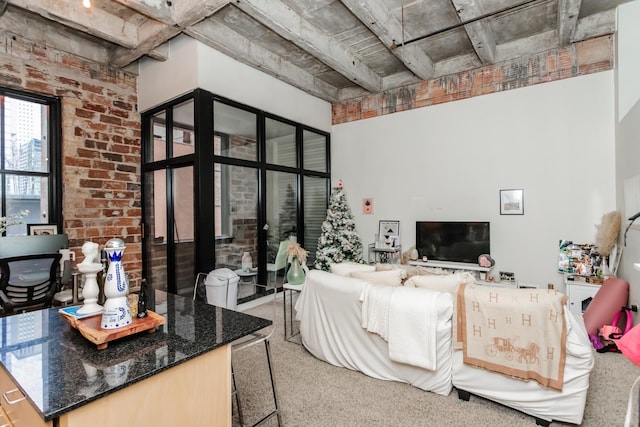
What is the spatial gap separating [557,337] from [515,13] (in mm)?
3519

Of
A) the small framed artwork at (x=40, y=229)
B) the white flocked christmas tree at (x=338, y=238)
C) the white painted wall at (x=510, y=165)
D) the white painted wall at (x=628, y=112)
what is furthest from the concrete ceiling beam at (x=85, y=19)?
the white painted wall at (x=628, y=112)

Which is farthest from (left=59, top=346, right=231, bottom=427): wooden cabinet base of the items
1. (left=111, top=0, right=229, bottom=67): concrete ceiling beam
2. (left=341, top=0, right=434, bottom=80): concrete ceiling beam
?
(left=341, top=0, right=434, bottom=80): concrete ceiling beam

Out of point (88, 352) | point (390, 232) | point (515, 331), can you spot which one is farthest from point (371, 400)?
point (390, 232)

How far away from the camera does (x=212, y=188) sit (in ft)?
13.0

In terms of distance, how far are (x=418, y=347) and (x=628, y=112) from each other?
3.28 m

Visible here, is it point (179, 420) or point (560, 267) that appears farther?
point (560, 267)

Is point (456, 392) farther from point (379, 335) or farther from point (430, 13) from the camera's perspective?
point (430, 13)

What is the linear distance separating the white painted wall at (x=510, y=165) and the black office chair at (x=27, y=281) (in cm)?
423

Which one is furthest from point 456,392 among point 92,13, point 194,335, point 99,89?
point 99,89

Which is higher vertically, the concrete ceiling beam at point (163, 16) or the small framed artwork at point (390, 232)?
the concrete ceiling beam at point (163, 16)

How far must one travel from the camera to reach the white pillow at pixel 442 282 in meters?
2.43

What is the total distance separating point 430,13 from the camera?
3646 millimetres

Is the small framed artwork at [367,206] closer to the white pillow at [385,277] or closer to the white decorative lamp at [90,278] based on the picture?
the white pillow at [385,277]

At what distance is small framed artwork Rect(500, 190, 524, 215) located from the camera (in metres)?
4.38
